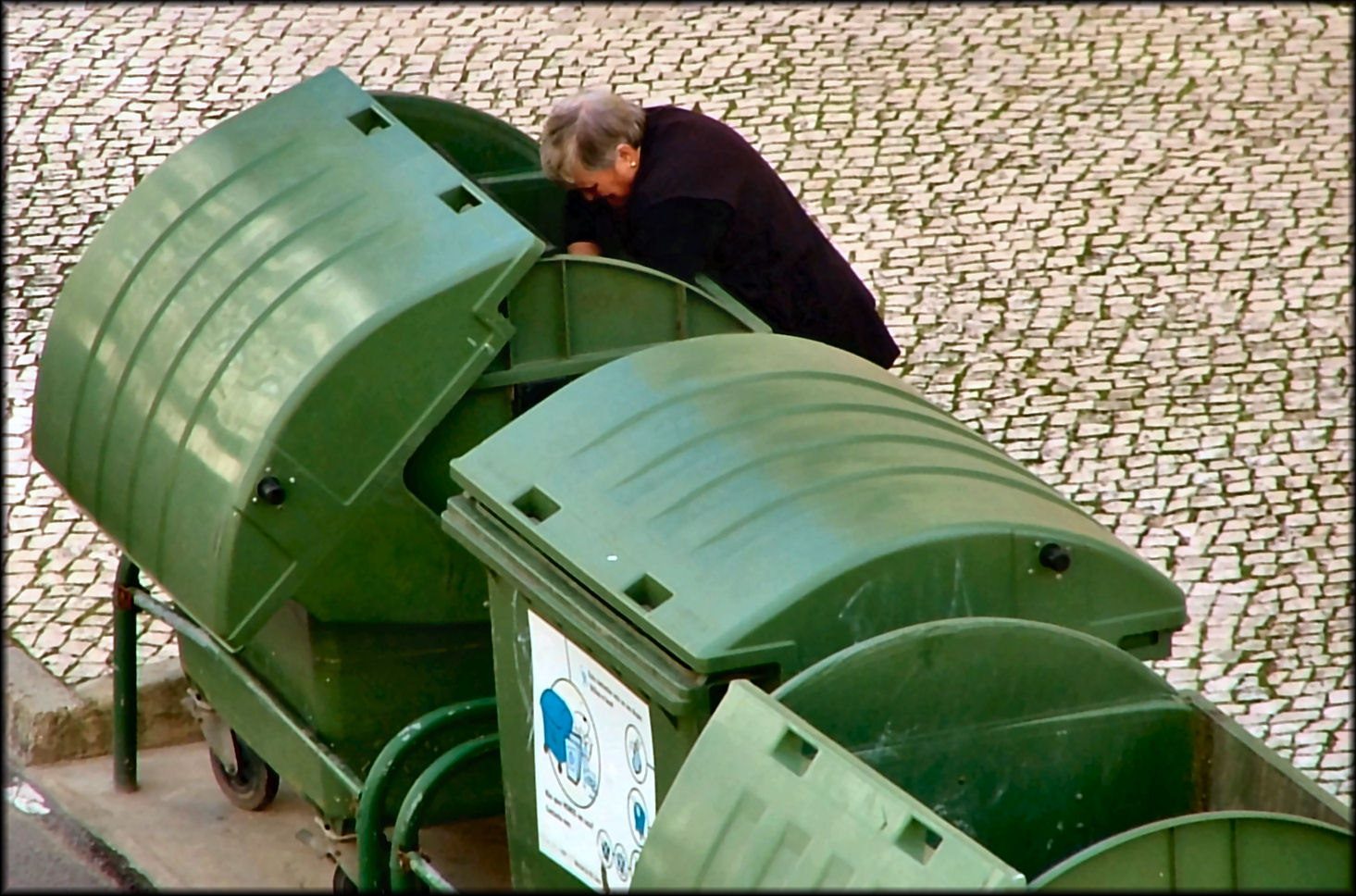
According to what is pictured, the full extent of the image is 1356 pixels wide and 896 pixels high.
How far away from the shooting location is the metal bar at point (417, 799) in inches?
178

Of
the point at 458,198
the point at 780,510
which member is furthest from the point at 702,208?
the point at 780,510

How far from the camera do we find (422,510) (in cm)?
468

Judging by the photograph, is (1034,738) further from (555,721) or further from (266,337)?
(266,337)

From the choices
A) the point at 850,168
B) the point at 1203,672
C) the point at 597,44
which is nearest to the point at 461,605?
the point at 1203,672

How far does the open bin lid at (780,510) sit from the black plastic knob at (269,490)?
1.53ft

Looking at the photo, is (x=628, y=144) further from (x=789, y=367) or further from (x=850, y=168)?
(x=850, y=168)

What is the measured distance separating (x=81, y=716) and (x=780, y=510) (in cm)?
295

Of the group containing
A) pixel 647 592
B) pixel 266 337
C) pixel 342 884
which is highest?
pixel 647 592

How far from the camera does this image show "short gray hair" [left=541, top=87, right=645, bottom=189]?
17.2 ft

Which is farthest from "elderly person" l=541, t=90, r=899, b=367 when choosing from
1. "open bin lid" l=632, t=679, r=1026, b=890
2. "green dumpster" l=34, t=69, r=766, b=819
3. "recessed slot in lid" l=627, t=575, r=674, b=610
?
"open bin lid" l=632, t=679, r=1026, b=890

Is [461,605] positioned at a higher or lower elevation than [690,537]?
lower

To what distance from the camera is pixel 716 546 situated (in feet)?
12.6

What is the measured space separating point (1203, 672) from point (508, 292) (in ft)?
8.62

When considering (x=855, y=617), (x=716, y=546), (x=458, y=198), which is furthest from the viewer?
(x=458, y=198)
